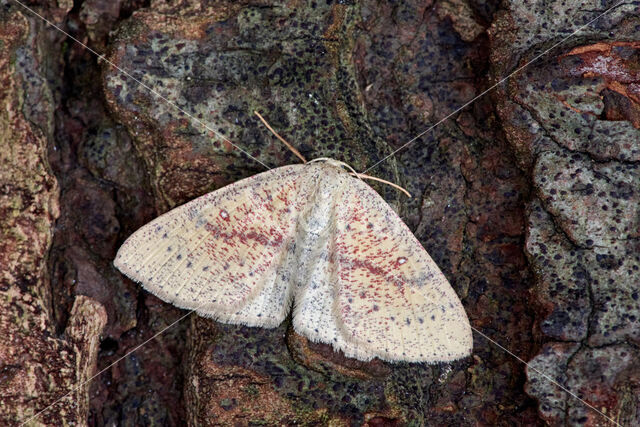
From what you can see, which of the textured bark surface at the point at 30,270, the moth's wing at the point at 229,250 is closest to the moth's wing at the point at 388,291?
the moth's wing at the point at 229,250

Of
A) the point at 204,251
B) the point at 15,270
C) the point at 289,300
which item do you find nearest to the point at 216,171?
the point at 204,251

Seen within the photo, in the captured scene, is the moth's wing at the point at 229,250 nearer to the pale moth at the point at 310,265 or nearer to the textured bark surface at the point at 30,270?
the pale moth at the point at 310,265

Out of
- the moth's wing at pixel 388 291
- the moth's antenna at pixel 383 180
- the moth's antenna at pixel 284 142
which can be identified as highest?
the moth's antenna at pixel 284 142

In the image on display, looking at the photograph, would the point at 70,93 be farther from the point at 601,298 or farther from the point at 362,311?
the point at 601,298

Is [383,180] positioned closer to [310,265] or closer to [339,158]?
[339,158]

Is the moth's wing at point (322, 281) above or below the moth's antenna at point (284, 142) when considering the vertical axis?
below

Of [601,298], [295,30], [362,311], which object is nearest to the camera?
[601,298]

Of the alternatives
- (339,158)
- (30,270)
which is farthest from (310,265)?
(30,270)
